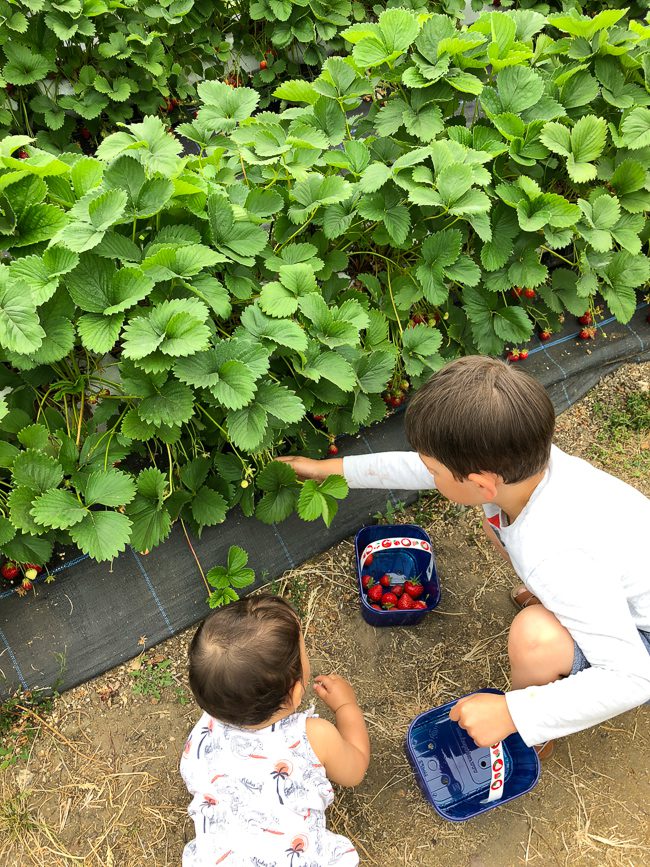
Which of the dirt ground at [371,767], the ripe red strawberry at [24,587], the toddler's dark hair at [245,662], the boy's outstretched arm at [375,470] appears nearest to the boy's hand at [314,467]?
the boy's outstretched arm at [375,470]

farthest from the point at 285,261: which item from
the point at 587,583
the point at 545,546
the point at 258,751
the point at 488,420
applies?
the point at 258,751

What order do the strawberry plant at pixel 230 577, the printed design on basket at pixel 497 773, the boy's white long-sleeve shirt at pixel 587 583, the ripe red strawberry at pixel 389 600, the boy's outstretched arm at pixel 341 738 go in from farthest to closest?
the ripe red strawberry at pixel 389 600
the strawberry plant at pixel 230 577
the printed design on basket at pixel 497 773
the boy's outstretched arm at pixel 341 738
the boy's white long-sleeve shirt at pixel 587 583

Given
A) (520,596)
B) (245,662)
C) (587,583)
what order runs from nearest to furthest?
(245,662) < (587,583) < (520,596)

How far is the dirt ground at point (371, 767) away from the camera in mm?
1752

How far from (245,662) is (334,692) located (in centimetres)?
51

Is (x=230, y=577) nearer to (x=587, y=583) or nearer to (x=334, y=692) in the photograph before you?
(x=334, y=692)

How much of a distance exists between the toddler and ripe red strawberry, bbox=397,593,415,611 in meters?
0.53

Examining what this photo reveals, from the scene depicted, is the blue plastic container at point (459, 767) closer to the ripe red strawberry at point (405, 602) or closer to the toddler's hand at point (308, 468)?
the ripe red strawberry at point (405, 602)

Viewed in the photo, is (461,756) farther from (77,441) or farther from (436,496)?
(77,441)

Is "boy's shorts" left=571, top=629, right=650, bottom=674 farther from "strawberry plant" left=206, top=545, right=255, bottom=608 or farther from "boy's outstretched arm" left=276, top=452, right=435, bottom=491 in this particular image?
"strawberry plant" left=206, top=545, right=255, bottom=608

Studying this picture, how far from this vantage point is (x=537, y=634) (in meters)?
1.52

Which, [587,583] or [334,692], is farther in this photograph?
[334,692]

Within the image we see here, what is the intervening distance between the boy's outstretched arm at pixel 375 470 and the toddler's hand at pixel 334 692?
53 centimetres

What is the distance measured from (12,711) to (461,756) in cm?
122
